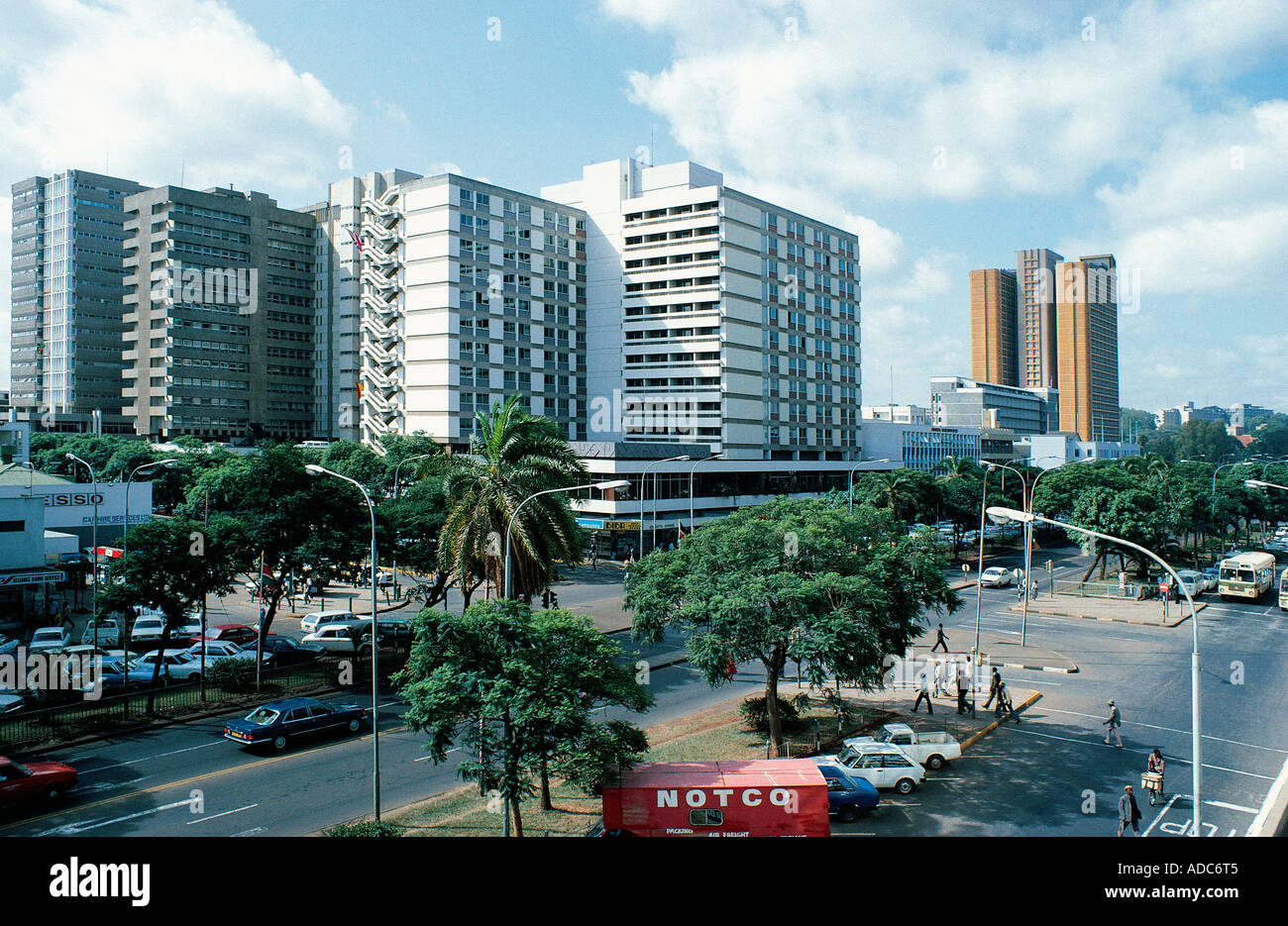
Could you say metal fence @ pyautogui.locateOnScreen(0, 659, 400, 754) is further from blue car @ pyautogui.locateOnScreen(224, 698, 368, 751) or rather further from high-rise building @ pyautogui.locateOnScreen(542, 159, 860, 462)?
high-rise building @ pyautogui.locateOnScreen(542, 159, 860, 462)

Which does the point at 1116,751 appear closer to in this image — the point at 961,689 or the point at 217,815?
the point at 961,689

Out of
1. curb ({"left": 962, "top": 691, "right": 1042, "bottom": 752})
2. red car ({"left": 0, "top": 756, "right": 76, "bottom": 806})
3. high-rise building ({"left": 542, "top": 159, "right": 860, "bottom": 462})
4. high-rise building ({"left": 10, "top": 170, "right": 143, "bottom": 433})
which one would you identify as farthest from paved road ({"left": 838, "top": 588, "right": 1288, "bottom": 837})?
high-rise building ({"left": 10, "top": 170, "right": 143, "bottom": 433})

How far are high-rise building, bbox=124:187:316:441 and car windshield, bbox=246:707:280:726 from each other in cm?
10419

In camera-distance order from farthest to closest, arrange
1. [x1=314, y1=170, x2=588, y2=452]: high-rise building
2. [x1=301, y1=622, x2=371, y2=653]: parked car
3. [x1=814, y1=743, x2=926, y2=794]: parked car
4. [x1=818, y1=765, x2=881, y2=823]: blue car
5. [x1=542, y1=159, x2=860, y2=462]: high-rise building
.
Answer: [x1=542, y1=159, x2=860, y2=462]: high-rise building → [x1=314, y1=170, x2=588, y2=452]: high-rise building → [x1=301, y1=622, x2=371, y2=653]: parked car → [x1=814, y1=743, x2=926, y2=794]: parked car → [x1=818, y1=765, x2=881, y2=823]: blue car

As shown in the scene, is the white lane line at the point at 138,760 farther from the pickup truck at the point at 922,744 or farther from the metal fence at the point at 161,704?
the pickup truck at the point at 922,744

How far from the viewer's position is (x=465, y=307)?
80.8m

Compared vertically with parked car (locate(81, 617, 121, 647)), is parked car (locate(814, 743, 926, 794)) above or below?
below

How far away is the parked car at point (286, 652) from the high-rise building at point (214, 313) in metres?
91.5

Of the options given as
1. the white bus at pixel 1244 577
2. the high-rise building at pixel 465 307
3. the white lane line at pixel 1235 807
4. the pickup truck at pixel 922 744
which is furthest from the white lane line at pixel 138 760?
the white bus at pixel 1244 577

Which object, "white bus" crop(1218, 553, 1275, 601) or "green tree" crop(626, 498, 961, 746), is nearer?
"green tree" crop(626, 498, 961, 746)

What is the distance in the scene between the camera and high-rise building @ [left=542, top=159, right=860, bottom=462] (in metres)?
83.6
